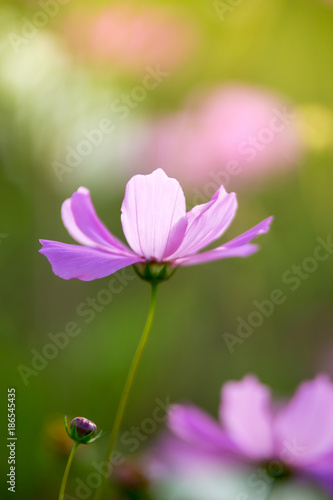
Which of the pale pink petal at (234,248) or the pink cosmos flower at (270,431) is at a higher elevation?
the pale pink petal at (234,248)

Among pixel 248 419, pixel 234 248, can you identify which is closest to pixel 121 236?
pixel 248 419

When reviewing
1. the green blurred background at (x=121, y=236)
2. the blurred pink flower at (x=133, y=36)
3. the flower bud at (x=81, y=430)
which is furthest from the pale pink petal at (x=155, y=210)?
the blurred pink flower at (x=133, y=36)

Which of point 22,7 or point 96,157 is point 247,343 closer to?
point 96,157

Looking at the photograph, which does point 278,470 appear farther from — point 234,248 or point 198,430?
point 234,248

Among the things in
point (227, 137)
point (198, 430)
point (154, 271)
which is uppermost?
point (227, 137)

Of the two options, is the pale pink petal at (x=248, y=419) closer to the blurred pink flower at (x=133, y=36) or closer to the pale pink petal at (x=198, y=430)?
the pale pink petal at (x=198, y=430)

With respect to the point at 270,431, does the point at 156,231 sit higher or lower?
higher
